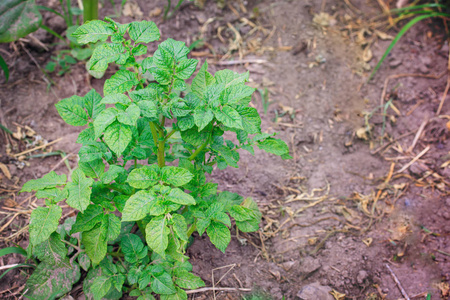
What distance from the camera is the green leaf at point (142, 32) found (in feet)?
4.34

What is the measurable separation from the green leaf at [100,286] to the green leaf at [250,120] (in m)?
0.88

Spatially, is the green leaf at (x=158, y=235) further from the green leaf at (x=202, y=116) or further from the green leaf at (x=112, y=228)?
the green leaf at (x=202, y=116)

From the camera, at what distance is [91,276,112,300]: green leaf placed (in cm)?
142

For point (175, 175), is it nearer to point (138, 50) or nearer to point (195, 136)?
point (195, 136)

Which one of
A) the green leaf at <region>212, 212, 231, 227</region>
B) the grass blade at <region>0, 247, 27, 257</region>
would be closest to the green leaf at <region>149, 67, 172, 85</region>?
the green leaf at <region>212, 212, 231, 227</region>

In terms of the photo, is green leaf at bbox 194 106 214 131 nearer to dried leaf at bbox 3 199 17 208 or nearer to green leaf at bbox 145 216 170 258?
green leaf at bbox 145 216 170 258

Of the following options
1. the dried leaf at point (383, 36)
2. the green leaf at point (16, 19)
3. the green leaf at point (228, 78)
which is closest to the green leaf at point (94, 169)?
the green leaf at point (228, 78)

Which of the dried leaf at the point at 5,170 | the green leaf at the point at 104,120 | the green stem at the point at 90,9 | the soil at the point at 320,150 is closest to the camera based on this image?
the green leaf at the point at 104,120

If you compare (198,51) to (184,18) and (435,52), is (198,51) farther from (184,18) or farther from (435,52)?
(435,52)

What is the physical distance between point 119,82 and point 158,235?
0.59 meters

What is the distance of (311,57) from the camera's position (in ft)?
9.14

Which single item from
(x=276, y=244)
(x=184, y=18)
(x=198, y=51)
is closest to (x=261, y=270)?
(x=276, y=244)

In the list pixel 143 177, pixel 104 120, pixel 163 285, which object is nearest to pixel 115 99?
pixel 104 120

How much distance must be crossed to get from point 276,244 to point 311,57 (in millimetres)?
1575
